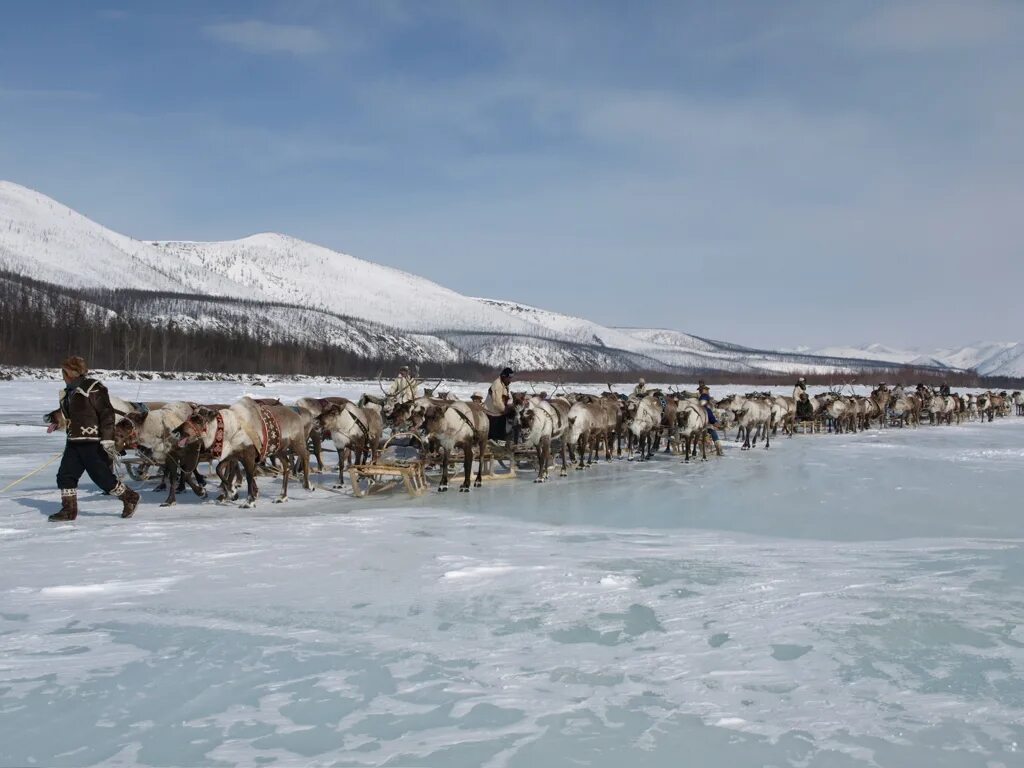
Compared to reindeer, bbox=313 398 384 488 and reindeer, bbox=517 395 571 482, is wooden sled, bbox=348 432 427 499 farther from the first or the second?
reindeer, bbox=517 395 571 482

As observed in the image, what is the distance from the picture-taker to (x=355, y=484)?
1306cm

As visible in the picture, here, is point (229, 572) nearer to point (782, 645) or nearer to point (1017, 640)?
point (782, 645)

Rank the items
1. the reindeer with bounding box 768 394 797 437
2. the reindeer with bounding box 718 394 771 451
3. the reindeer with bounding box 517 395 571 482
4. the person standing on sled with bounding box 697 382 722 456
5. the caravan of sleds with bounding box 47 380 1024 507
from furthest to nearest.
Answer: the reindeer with bounding box 768 394 797 437 → the reindeer with bounding box 718 394 771 451 → the person standing on sled with bounding box 697 382 722 456 → the reindeer with bounding box 517 395 571 482 → the caravan of sleds with bounding box 47 380 1024 507

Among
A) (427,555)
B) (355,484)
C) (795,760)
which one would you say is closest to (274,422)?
(355,484)

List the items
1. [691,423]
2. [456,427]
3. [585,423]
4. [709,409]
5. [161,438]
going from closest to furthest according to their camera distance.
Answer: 1. [161,438]
2. [456,427]
3. [585,423]
4. [691,423]
5. [709,409]

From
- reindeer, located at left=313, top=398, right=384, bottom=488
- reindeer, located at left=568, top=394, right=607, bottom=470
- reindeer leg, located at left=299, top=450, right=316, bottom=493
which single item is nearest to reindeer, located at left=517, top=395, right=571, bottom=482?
reindeer, located at left=568, top=394, right=607, bottom=470

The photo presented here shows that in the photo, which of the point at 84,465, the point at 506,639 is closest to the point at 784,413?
the point at 84,465

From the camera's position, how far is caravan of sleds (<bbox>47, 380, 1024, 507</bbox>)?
37.6ft

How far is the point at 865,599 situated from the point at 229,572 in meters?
5.94

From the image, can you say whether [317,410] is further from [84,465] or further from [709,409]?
[709,409]

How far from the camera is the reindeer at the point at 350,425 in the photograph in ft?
46.5

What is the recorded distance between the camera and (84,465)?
32.2ft

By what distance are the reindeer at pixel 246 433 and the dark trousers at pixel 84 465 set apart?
4.05ft

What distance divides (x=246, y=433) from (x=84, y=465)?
2270 mm
